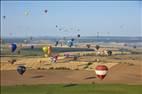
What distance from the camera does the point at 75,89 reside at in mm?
28516

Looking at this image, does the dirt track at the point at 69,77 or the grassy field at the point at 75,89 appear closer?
the grassy field at the point at 75,89

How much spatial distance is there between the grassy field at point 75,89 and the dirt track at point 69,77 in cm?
285

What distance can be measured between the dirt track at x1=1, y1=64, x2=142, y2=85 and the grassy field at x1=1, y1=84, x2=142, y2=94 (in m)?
2.85

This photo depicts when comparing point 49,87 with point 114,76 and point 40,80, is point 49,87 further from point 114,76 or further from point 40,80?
point 114,76

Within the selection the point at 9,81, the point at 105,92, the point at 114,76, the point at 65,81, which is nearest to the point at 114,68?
the point at 114,76

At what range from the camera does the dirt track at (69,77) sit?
34.2 meters

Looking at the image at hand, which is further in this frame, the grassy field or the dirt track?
the dirt track

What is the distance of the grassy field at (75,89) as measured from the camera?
89.0ft

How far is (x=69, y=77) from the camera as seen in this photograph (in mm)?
37000

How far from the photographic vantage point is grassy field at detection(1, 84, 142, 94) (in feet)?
89.0

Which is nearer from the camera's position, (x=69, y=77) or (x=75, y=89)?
(x=75, y=89)

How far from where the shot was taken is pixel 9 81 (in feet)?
113

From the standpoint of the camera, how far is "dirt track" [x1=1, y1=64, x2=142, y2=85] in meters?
34.2

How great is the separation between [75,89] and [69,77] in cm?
850
